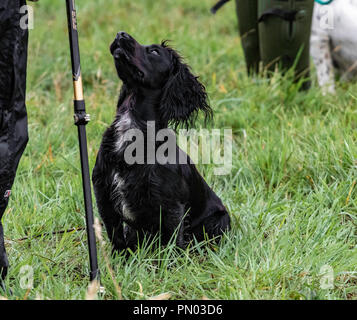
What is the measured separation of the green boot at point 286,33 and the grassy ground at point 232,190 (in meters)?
0.26

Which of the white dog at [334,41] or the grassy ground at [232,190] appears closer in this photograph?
the grassy ground at [232,190]

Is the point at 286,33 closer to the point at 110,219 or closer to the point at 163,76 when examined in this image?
the point at 163,76

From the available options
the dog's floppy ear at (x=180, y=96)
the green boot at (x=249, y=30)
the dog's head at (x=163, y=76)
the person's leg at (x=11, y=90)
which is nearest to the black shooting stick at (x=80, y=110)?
the person's leg at (x=11, y=90)

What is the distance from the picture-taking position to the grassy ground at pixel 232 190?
2.22 metres

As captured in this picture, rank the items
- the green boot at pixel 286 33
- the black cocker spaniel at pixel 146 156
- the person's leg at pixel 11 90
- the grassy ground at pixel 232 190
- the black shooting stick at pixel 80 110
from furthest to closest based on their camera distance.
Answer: the green boot at pixel 286 33 → the black cocker spaniel at pixel 146 156 → the grassy ground at pixel 232 190 → the black shooting stick at pixel 80 110 → the person's leg at pixel 11 90

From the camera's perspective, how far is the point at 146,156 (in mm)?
2361

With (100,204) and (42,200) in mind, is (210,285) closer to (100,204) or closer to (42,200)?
(100,204)

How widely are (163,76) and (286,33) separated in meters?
2.08

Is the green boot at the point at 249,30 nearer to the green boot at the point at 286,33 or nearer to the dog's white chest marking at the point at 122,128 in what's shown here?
the green boot at the point at 286,33

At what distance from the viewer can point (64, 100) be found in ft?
14.2

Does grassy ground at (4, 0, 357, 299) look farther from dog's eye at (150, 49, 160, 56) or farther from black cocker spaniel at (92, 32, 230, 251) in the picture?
dog's eye at (150, 49, 160, 56)

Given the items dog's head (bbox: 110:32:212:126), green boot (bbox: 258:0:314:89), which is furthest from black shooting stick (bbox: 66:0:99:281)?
green boot (bbox: 258:0:314:89)

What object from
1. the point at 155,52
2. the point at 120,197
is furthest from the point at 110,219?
the point at 155,52
